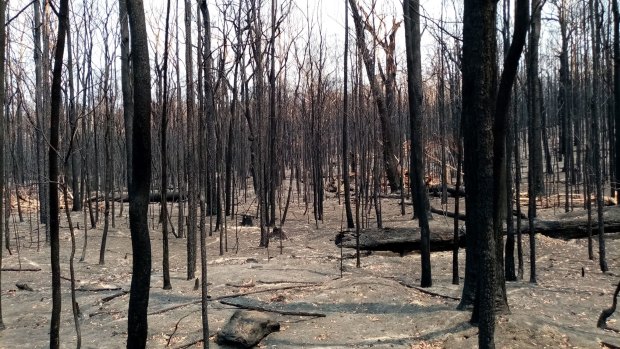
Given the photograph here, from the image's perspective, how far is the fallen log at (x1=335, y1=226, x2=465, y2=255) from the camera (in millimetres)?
10453

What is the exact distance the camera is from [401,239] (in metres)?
10.5

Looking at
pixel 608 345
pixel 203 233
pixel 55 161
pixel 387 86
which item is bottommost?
pixel 608 345

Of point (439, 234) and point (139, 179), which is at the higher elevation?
point (139, 179)

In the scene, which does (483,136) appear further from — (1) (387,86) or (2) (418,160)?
(1) (387,86)

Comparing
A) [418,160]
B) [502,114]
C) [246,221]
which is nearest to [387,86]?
[246,221]

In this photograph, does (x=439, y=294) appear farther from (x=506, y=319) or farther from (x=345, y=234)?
(x=345, y=234)

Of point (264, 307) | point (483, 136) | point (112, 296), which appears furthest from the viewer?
point (112, 296)

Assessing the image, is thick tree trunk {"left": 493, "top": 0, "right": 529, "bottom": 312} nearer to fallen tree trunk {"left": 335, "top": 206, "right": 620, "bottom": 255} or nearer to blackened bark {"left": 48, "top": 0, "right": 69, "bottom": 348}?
blackened bark {"left": 48, "top": 0, "right": 69, "bottom": 348}

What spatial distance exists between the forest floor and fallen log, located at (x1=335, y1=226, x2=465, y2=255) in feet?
0.68

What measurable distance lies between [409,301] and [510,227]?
186cm

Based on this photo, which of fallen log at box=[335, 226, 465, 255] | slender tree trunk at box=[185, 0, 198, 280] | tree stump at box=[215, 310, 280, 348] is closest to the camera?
tree stump at box=[215, 310, 280, 348]

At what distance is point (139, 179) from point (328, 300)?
332cm

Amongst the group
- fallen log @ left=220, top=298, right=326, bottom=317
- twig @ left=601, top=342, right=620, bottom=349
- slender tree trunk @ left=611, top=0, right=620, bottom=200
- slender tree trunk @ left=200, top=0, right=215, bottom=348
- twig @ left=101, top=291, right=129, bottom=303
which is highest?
slender tree trunk @ left=611, top=0, right=620, bottom=200

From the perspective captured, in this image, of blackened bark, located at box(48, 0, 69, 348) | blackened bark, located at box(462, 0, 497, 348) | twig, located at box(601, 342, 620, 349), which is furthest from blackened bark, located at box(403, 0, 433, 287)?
blackened bark, located at box(48, 0, 69, 348)
